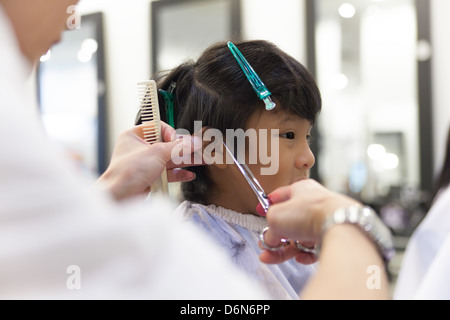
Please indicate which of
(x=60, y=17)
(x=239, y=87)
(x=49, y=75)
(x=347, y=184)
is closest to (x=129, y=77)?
(x=49, y=75)

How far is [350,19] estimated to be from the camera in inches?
75.9

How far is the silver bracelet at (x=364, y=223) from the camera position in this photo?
0.41 m

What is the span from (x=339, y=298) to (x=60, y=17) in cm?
33

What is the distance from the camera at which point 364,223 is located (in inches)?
16.2

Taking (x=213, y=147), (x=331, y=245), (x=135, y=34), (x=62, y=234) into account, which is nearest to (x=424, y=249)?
(x=213, y=147)

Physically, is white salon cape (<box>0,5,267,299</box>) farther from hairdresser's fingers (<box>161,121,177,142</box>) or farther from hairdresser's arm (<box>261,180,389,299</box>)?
hairdresser's fingers (<box>161,121,177,142</box>)

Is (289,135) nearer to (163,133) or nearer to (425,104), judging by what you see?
(163,133)

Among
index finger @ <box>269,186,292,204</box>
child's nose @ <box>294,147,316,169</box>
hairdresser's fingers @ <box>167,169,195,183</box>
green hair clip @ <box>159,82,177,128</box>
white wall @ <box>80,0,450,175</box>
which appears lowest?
hairdresser's fingers @ <box>167,169,195,183</box>

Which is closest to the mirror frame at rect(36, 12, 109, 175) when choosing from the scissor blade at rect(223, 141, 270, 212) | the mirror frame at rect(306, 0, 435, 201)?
the mirror frame at rect(306, 0, 435, 201)

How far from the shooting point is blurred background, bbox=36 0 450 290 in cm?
179

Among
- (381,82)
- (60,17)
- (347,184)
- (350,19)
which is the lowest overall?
(347,184)

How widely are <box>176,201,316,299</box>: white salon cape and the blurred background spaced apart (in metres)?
1.08

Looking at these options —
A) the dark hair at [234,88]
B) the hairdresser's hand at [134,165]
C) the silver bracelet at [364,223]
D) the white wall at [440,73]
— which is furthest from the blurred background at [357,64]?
the silver bracelet at [364,223]
